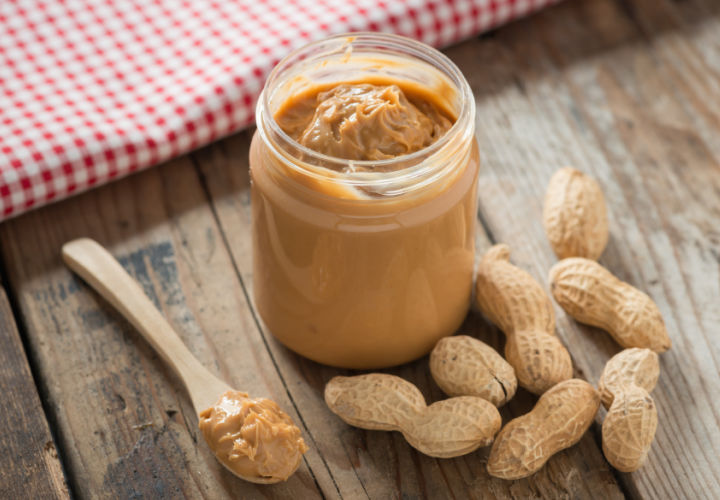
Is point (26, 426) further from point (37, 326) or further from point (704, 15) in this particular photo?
point (704, 15)

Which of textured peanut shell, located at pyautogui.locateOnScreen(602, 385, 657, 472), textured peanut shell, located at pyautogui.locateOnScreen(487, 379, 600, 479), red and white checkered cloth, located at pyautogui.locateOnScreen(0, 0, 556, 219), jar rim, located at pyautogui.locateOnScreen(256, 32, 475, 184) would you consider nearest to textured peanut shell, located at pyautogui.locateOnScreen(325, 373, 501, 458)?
textured peanut shell, located at pyautogui.locateOnScreen(487, 379, 600, 479)

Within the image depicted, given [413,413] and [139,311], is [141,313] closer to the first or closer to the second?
[139,311]

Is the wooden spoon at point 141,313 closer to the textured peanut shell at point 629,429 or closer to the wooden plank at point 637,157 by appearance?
the textured peanut shell at point 629,429

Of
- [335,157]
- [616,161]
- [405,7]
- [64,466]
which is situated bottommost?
[64,466]

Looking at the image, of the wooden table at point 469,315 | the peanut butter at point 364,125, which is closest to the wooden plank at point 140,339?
the wooden table at point 469,315

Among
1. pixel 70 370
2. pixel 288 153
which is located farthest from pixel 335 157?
pixel 70 370

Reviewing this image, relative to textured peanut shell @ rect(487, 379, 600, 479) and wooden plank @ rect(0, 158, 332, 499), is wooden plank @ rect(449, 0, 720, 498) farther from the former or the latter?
wooden plank @ rect(0, 158, 332, 499)

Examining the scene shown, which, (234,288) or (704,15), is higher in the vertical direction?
(704,15)
